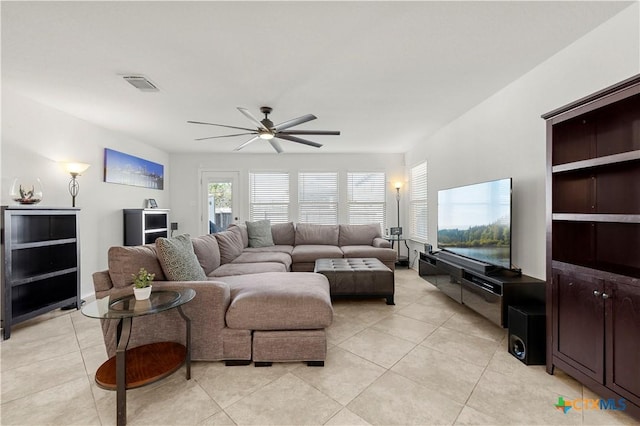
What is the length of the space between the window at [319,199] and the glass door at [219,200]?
1.49 meters

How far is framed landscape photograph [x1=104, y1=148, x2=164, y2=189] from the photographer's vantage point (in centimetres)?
416

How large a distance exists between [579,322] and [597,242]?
A: 1.99ft

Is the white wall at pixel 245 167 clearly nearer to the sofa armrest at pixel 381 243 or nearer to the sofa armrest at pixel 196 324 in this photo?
the sofa armrest at pixel 381 243

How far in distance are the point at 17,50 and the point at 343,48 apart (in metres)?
2.52

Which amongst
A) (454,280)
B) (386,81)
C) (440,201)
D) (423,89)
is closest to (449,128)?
(440,201)

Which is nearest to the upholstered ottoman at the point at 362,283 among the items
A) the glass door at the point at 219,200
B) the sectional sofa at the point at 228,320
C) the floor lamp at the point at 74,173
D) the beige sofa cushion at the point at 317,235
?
the sectional sofa at the point at 228,320

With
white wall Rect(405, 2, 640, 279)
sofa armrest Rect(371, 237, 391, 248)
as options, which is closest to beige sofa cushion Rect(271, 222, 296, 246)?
sofa armrest Rect(371, 237, 391, 248)

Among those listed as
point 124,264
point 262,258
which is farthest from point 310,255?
point 124,264

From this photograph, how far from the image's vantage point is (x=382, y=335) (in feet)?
8.03

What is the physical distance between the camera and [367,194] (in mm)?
6105

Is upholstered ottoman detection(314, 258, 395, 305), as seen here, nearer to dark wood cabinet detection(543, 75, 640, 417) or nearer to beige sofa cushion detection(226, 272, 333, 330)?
beige sofa cushion detection(226, 272, 333, 330)

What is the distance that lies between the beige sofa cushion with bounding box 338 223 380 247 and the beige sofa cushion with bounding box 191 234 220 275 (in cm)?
269

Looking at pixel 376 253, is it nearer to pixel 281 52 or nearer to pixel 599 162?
pixel 599 162

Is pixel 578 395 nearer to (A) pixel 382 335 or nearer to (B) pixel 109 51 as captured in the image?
(A) pixel 382 335
